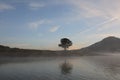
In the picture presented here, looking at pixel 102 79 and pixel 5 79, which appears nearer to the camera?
pixel 5 79

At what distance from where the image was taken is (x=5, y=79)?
155 feet

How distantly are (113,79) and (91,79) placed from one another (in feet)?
18.0

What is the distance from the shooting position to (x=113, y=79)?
5069 cm

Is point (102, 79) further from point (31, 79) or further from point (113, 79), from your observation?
point (31, 79)

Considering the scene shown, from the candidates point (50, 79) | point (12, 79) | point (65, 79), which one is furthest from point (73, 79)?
point (12, 79)

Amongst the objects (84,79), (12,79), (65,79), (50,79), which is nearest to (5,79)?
(12,79)

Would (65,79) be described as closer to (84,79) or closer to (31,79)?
(84,79)

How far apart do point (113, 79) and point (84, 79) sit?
707 centimetres

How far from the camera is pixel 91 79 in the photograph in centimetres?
4988

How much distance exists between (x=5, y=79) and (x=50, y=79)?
1021 cm

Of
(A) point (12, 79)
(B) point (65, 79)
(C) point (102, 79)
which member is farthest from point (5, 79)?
(C) point (102, 79)

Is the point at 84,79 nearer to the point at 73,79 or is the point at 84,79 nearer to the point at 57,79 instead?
the point at 73,79

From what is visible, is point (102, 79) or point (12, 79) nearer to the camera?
point (12, 79)

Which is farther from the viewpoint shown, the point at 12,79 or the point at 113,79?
the point at 113,79
